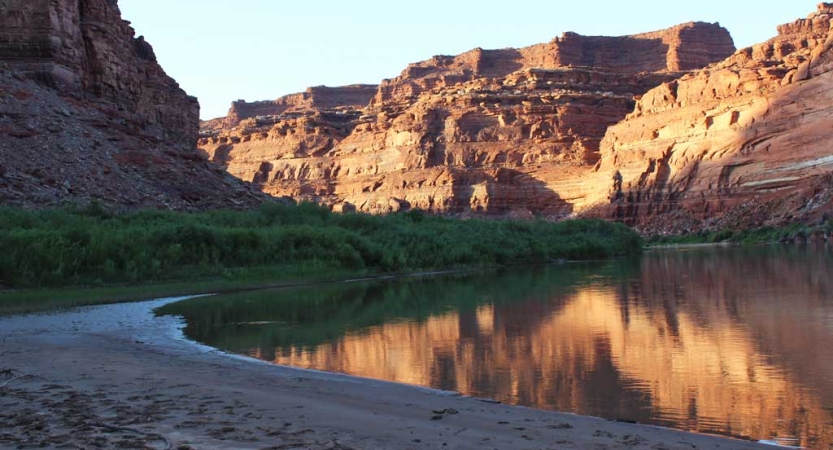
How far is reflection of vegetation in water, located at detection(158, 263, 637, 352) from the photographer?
12.5 metres

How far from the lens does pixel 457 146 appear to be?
9831cm

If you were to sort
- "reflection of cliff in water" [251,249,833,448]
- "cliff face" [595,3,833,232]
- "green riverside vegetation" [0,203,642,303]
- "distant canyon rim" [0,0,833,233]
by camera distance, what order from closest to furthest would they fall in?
"reflection of cliff in water" [251,249,833,448] < "green riverside vegetation" [0,203,642,303] < "distant canyon rim" [0,0,833,233] < "cliff face" [595,3,833,232]

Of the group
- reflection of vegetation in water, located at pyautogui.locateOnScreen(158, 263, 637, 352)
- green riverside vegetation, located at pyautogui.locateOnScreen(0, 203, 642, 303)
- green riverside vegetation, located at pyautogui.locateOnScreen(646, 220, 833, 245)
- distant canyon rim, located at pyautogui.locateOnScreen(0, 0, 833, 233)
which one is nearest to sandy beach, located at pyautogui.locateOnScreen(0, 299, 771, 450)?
reflection of vegetation in water, located at pyautogui.locateOnScreen(158, 263, 637, 352)

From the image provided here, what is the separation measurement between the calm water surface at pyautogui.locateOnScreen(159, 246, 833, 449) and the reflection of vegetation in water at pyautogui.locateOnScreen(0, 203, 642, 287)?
3.47 metres

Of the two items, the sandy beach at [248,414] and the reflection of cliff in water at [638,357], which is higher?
the sandy beach at [248,414]

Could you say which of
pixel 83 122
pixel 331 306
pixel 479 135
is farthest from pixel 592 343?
pixel 479 135

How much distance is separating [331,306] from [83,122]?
2200cm

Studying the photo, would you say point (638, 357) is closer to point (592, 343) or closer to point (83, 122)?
point (592, 343)

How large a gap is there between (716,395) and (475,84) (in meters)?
105

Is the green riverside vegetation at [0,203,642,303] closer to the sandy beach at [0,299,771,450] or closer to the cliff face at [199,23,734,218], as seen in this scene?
the sandy beach at [0,299,771,450]

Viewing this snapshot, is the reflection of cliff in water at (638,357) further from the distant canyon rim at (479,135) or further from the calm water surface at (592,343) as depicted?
the distant canyon rim at (479,135)

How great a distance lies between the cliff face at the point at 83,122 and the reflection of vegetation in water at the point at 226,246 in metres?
3.24

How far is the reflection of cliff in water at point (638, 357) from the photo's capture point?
Answer: 273 inches

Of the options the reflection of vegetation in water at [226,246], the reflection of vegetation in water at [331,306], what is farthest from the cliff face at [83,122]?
the reflection of vegetation in water at [331,306]
